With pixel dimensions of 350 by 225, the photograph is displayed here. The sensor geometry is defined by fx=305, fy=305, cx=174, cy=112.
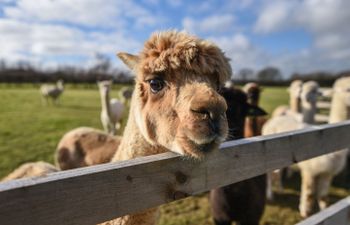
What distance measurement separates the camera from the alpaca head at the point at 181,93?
63.3 inches

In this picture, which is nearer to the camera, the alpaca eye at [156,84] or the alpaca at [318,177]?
the alpaca eye at [156,84]

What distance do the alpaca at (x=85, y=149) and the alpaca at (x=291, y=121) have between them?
3.65 meters

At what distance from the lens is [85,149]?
17.8 feet

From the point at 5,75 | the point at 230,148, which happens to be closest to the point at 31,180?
the point at 230,148

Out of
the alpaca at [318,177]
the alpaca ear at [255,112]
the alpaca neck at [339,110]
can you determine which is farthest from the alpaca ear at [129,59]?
the alpaca neck at [339,110]

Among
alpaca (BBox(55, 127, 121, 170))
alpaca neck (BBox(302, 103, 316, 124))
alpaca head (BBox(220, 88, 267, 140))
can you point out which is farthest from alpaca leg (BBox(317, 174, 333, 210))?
alpaca (BBox(55, 127, 121, 170))

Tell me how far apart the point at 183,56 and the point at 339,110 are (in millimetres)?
5955

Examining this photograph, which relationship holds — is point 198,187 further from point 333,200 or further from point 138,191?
point 333,200

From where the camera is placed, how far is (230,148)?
1.78m

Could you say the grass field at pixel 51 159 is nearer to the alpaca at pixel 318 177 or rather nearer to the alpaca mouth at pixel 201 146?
the alpaca at pixel 318 177

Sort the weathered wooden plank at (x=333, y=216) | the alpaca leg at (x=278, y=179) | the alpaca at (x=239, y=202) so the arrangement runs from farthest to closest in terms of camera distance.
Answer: the alpaca leg at (x=278, y=179)
the alpaca at (x=239, y=202)
the weathered wooden plank at (x=333, y=216)

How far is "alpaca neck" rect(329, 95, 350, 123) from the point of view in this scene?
21.5ft

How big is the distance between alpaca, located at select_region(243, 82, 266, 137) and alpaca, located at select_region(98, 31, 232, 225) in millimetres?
4092

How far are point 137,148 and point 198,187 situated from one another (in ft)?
2.45
